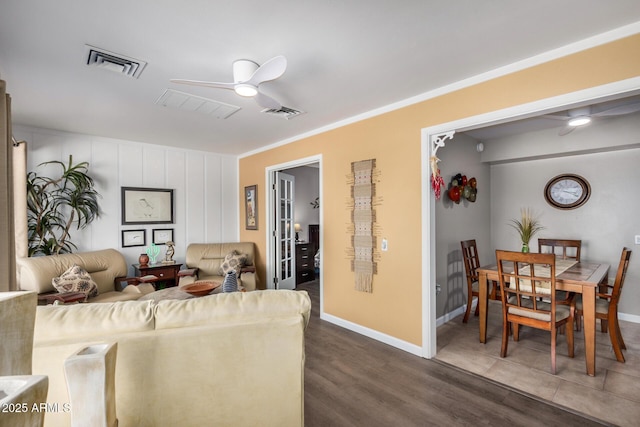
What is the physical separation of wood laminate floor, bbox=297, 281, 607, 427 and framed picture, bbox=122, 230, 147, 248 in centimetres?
334

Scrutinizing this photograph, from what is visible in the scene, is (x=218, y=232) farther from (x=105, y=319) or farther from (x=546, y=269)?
(x=546, y=269)

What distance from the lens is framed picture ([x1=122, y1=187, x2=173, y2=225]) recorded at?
176 inches

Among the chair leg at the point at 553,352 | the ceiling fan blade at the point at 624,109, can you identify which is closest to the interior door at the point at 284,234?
the chair leg at the point at 553,352

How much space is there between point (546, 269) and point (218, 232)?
4873mm

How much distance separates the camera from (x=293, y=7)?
1654 mm

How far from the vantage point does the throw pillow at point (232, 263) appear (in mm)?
4500

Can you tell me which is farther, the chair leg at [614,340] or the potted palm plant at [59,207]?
the potted palm plant at [59,207]

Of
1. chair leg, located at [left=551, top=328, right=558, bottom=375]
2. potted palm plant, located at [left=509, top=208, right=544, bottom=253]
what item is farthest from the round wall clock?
chair leg, located at [left=551, top=328, right=558, bottom=375]

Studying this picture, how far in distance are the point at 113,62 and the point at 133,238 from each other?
10.1ft

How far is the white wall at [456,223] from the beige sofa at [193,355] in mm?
2705

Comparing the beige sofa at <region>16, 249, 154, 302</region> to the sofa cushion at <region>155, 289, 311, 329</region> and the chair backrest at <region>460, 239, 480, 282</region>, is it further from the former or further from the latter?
the chair backrest at <region>460, 239, 480, 282</region>

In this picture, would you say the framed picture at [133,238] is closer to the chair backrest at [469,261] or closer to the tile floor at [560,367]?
the tile floor at [560,367]

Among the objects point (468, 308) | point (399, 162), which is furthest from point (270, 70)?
point (468, 308)

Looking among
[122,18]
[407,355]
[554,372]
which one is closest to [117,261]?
[122,18]
